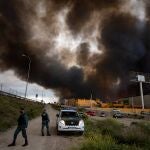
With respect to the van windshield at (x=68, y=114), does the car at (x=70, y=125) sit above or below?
below

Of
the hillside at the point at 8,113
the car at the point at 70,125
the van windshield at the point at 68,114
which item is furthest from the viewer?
the hillside at the point at 8,113

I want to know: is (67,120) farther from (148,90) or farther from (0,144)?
(148,90)

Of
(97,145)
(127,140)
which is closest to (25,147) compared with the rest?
(97,145)

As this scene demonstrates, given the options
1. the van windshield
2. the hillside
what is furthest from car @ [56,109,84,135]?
the hillside

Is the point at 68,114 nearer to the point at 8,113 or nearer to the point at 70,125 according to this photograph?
the point at 70,125

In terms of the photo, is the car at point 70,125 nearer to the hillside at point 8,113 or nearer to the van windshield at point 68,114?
the van windshield at point 68,114

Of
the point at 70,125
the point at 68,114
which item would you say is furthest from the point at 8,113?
the point at 70,125

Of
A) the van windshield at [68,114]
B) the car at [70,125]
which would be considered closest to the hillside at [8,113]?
the van windshield at [68,114]

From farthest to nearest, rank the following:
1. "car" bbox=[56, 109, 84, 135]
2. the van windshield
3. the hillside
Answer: the hillside
the van windshield
"car" bbox=[56, 109, 84, 135]

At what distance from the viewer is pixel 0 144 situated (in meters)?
16.7

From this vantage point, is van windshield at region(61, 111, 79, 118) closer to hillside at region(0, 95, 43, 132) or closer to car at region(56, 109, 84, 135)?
car at region(56, 109, 84, 135)

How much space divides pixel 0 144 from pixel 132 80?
324ft

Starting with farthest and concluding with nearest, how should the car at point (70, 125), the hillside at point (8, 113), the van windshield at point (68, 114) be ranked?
the hillside at point (8, 113) < the van windshield at point (68, 114) < the car at point (70, 125)

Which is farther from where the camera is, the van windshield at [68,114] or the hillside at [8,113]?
the hillside at [8,113]
